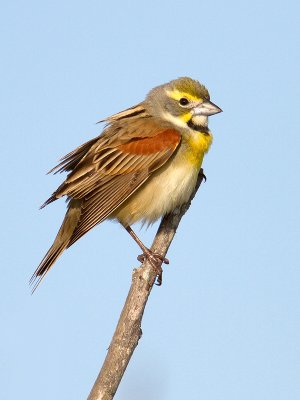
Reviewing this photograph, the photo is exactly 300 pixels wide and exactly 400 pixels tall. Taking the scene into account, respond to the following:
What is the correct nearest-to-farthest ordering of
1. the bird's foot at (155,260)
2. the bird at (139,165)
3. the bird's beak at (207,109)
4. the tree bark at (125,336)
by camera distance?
the tree bark at (125,336), the bird's foot at (155,260), the bird at (139,165), the bird's beak at (207,109)

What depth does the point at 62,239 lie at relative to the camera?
7.37 meters

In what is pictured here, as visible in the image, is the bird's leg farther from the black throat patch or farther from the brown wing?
the black throat patch

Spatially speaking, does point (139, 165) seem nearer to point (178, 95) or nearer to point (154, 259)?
point (178, 95)

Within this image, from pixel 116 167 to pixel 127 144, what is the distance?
310mm

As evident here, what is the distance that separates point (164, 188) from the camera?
767 cm

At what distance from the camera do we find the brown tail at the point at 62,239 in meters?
7.07

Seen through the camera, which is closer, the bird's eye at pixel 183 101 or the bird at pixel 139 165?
the bird at pixel 139 165

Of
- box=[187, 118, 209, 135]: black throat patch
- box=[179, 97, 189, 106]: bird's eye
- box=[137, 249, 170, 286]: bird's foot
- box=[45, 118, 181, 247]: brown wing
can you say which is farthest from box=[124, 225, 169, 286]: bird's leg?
box=[179, 97, 189, 106]: bird's eye

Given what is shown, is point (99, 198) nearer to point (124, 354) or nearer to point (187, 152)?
point (187, 152)

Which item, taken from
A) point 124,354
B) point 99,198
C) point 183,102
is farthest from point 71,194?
point 124,354

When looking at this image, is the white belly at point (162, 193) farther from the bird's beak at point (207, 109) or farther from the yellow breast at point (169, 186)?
the bird's beak at point (207, 109)

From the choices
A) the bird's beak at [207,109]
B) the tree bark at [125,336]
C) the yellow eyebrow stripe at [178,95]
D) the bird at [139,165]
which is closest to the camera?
the tree bark at [125,336]

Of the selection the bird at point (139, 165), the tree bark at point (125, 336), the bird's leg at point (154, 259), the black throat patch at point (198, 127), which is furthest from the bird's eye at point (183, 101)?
the tree bark at point (125, 336)

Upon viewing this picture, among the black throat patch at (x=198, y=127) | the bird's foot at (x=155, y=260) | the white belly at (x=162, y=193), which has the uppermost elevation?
the black throat patch at (x=198, y=127)
